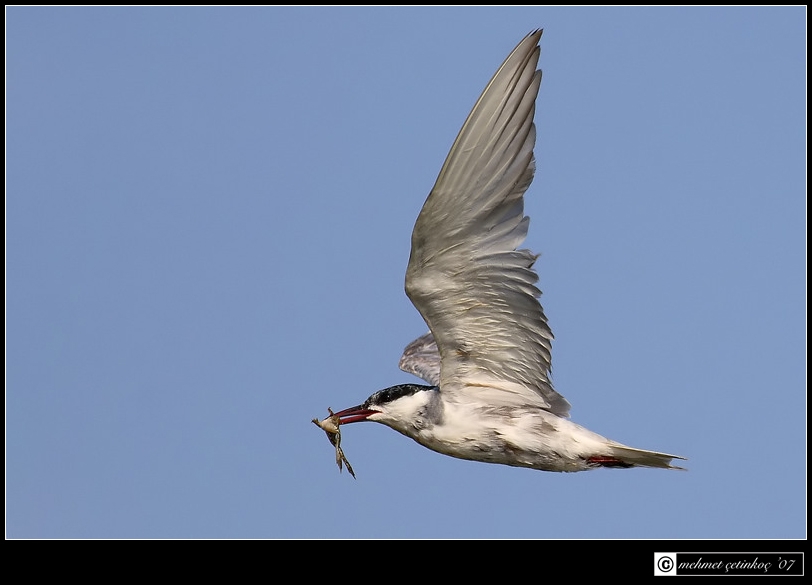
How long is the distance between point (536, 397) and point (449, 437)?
3.02ft

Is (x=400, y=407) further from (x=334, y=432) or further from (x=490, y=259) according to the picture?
(x=490, y=259)

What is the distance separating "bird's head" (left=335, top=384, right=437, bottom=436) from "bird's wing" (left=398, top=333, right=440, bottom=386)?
225cm

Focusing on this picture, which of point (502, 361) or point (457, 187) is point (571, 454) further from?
point (457, 187)

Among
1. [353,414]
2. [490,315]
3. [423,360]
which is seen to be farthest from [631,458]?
[423,360]

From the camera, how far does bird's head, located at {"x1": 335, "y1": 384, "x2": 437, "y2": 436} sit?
973 centimetres

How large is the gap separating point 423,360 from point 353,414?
270cm

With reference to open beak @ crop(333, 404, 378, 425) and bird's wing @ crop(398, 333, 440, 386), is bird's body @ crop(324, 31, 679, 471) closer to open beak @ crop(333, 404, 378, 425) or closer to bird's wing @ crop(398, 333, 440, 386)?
open beak @ crop(333, 404, 378, 425)

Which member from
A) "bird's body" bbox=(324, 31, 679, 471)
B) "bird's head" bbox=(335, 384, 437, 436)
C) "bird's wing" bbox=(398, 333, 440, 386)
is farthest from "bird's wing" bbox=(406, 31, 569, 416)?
"bird's wing" bbox=(398, 333, 440, 386)

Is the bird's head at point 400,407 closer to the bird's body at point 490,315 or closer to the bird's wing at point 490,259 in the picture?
the bird's body at point 490,315

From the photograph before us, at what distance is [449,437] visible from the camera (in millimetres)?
9680

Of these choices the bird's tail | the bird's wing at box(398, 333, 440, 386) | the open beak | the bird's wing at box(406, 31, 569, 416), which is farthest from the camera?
the bird's wing at box(398, 333, 440, 386)

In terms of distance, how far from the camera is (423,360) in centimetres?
1273

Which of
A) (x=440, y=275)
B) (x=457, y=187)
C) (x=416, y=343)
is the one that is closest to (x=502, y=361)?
(x=440, y=275)

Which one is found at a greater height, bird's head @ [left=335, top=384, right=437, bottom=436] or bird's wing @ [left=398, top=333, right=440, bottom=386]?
bird's wing @ [left=398, top=333, right=440, bottom=386]
